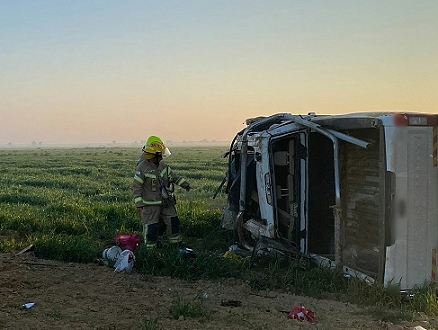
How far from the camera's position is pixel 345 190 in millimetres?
6285

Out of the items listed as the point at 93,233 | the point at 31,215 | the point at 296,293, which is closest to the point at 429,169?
the point at 296,293

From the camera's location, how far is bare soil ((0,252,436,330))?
438 cm

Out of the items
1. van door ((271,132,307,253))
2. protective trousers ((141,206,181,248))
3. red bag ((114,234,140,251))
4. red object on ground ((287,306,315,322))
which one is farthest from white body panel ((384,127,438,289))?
red bag ((114,234,140,251))

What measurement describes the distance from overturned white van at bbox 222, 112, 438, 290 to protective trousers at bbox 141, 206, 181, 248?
0.92 m

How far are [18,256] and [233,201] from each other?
3.09 m

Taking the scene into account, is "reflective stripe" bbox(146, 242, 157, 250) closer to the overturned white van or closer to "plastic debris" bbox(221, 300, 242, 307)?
the overturned white van

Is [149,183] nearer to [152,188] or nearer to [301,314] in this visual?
[152,188]

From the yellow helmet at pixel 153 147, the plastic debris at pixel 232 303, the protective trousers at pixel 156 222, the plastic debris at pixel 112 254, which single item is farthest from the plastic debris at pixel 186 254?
the plastic debris at pixel 232 303

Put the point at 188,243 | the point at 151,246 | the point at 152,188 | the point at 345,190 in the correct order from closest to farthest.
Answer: the point at 345,190, the point at 151,246, the point at 152,188, the point at 188,243

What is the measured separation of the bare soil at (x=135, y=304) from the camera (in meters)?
4.38

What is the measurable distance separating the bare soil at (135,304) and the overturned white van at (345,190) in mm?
821

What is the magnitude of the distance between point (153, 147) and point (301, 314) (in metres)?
3.60

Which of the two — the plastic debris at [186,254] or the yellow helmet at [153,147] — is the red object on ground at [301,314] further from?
the yellow helmet at [153,147]

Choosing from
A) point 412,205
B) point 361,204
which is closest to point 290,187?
point 361,204
